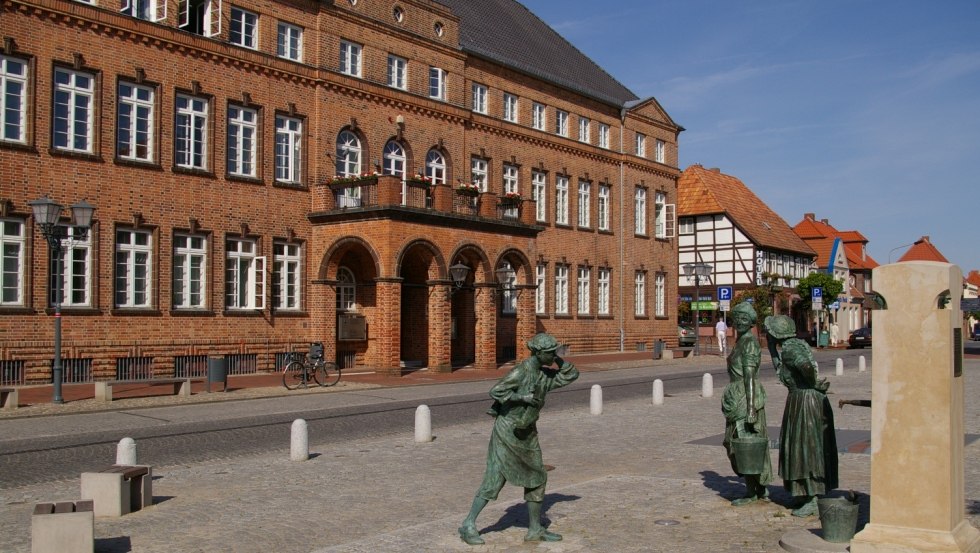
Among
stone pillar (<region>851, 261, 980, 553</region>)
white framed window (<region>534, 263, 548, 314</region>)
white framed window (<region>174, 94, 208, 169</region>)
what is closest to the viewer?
stone pillar (<region>851, 261, 980, 553</region>)

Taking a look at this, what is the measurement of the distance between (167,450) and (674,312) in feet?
120

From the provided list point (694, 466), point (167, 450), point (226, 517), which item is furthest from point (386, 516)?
point (167, 450)

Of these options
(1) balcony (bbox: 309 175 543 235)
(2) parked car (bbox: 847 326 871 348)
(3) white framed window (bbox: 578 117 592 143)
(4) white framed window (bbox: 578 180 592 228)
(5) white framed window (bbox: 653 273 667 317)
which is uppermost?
(3) white framed window (bbox: 578 117 592 143)

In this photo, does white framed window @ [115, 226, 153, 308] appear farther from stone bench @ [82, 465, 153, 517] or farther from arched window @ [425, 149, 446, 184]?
stone bench @ [82, 465, 153, 517]

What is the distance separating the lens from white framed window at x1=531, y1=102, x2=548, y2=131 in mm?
38781

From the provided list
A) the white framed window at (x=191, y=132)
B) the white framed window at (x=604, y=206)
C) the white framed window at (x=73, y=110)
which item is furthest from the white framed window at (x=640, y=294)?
the white framed window at (x=73, y=110)

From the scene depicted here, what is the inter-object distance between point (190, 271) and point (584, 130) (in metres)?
21.1

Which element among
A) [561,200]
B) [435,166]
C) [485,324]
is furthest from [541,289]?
[485,324]

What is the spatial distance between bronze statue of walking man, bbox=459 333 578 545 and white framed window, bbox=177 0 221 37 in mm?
21632

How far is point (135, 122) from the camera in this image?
24375 mm

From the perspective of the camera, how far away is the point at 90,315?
23.1m

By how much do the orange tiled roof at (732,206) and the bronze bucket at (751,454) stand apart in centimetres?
4824

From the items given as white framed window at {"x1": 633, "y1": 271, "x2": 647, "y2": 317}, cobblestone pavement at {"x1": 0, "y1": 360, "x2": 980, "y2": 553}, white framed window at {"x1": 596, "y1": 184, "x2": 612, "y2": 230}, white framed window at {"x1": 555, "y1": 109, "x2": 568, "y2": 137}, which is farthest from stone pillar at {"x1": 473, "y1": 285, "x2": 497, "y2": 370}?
cobblestone pavement at {"x1": 0, "y1": 360, "x2": 980, "y2": 553}

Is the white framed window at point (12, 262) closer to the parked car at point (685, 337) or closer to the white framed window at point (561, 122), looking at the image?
the white framed window at point (561, 122)
